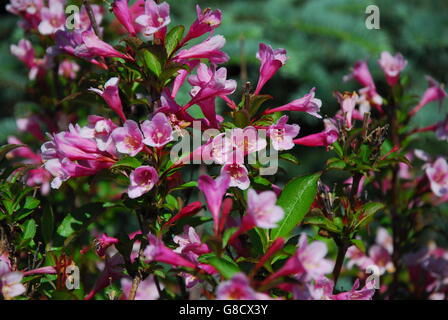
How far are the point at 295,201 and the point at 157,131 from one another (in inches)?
12.5

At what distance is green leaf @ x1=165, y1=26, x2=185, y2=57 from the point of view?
113 cm

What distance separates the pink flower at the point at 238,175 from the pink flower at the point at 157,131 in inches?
4.9

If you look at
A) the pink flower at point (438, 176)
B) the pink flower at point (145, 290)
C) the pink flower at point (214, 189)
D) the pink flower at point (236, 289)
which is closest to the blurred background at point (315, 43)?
the pink flower at point (438, 176)

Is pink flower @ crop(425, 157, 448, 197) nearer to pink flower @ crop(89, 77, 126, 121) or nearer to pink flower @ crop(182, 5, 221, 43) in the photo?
Answer: pink flower @ crop(182, 5, 221, 43)

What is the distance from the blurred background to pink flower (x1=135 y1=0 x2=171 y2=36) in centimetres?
128

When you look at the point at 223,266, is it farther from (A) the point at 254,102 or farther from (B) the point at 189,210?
(A) the point at 254,102

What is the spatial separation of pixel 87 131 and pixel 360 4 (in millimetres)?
1939

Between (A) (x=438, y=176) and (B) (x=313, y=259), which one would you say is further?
(A) (x=438, y=176)

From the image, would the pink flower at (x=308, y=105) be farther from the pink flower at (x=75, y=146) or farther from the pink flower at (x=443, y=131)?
the pink flower at (x=443, y=131)

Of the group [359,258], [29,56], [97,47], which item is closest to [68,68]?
[29,56]

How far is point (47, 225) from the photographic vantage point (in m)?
1.23

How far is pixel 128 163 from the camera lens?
104 cm
